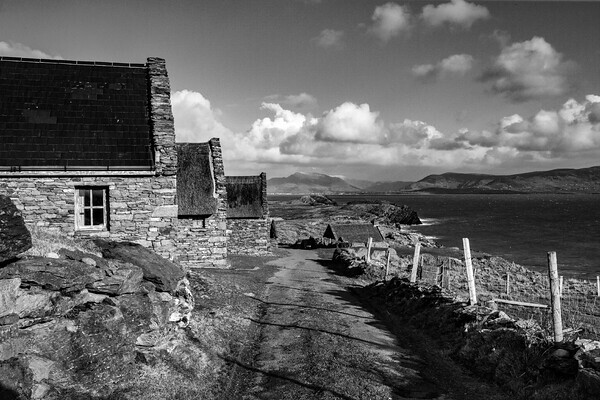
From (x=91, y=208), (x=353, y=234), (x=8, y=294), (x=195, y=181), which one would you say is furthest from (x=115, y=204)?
(x=353, y=234)

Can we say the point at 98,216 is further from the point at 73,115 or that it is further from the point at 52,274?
the point at 52,274

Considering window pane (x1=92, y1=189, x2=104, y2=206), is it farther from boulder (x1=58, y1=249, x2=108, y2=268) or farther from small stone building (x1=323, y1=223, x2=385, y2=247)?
small stone building (x1=323, y1=223, x2=385, y2=247)

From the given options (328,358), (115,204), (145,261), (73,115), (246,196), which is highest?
(73,115)

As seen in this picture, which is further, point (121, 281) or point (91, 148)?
point (91, 148)

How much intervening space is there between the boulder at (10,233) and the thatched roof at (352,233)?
46.1m

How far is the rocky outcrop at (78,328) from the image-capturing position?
27.2ft

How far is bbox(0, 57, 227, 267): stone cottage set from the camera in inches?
755

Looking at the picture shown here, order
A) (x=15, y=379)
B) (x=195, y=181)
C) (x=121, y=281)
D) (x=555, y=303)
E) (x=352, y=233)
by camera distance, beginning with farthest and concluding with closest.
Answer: (x=352, y=233) < (x=195, y=181) < (x=121, y=281) < (x=555, y=303) < (x=15, y=379)

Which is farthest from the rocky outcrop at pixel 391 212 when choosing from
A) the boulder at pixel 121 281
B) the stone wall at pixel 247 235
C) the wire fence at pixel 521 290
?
the boulder at pixel 121 281

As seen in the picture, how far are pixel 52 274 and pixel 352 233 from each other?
47.1 meters

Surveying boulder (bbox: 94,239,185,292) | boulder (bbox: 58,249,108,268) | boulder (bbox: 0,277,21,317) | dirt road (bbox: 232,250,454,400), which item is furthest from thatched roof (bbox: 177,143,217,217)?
boulder (bbox: 0,277,21,317)

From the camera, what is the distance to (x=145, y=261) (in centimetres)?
1334

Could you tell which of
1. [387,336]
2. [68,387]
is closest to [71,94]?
[68,387]

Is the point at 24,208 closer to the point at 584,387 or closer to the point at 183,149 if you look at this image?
the point at 183,149
